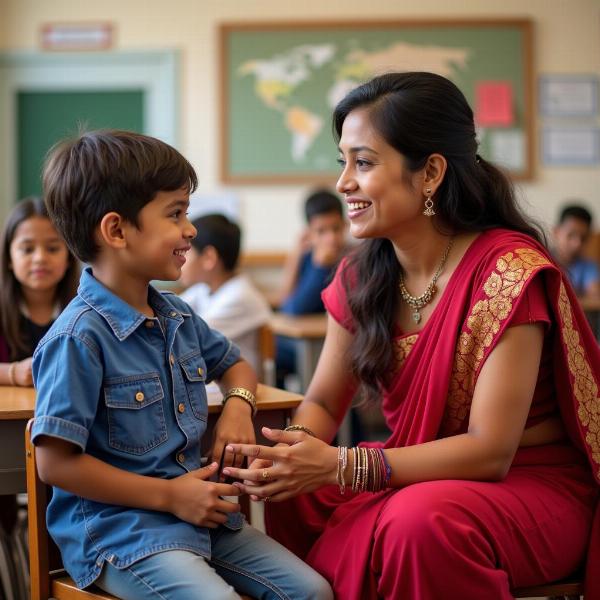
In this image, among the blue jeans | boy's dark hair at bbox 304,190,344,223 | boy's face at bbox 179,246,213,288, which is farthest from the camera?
boy's dark hair at bbox 304,190,344,223

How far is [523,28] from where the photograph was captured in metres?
5.53

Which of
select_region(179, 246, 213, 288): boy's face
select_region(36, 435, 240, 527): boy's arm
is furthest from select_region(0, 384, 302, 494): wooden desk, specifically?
select_region(179, 246, 213, 288): boy's face

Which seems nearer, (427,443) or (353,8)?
(427,443)

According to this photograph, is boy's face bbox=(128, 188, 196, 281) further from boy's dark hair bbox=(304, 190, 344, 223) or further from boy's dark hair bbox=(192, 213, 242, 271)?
boy's dark hair bbox=(304, 190, 344, 223)

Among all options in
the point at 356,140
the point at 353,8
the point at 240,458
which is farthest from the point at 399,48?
the point at 240,458

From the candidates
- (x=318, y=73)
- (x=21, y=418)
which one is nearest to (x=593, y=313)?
(x=318, y=73)

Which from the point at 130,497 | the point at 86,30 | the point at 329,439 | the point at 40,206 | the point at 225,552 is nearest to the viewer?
the point at 130,497

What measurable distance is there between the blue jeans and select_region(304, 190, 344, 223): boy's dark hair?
2.97m

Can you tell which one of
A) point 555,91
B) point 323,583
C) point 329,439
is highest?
point 555,91

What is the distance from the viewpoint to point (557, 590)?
1.47 metres

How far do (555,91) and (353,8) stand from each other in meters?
1.34

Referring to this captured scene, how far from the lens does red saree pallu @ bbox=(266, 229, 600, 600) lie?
1343 millimetres

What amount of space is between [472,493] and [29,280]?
1334mm

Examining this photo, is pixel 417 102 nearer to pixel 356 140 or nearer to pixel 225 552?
pixel 356 140
